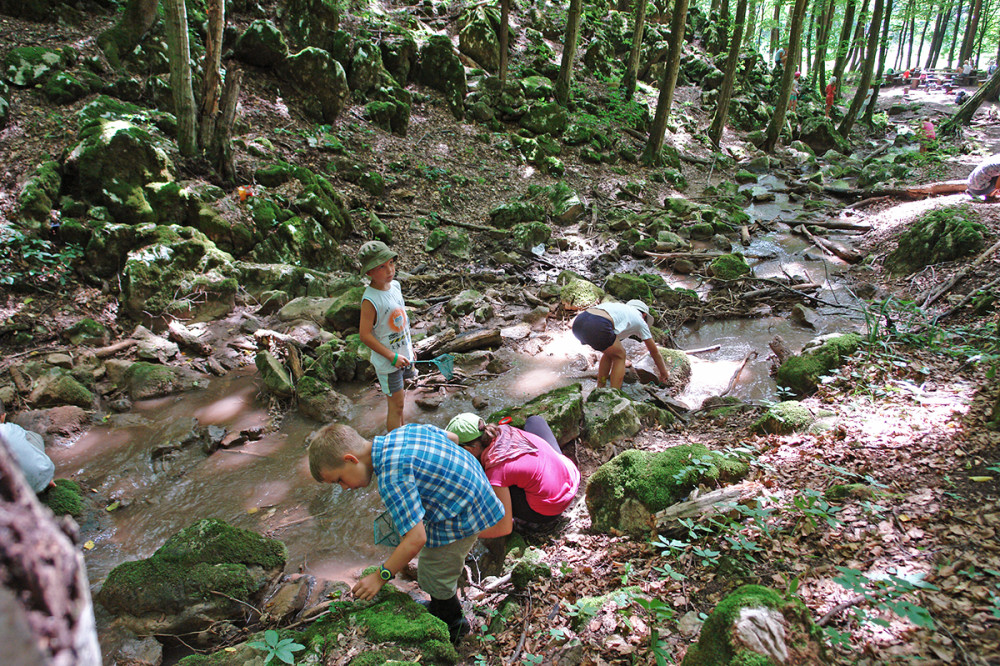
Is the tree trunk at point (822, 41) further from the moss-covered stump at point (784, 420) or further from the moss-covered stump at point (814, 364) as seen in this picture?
the moss-covered stump at point (784, 420)

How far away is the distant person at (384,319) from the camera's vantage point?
4.18 meters

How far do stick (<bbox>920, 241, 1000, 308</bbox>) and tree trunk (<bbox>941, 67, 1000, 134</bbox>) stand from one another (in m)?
10.3

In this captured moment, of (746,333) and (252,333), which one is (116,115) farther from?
(746,333)

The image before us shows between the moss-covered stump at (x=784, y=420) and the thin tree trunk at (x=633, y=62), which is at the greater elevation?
the thin tree trunk at (x=633, y=62)

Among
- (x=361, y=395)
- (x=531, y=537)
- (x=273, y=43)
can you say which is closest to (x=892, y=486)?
(x=531, y=537)

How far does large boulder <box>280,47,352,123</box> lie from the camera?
1155 centimetres

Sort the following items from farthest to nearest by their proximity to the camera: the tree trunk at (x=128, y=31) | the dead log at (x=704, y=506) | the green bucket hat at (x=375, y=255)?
the tree trunk at (x=128, y=31) → the green bucket hat at (x=375, y=255) → the dead log at (x=704, y=506)

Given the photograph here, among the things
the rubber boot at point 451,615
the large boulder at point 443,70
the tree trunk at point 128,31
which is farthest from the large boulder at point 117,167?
the large boulder at point 443,70

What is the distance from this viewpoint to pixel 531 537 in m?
3.67

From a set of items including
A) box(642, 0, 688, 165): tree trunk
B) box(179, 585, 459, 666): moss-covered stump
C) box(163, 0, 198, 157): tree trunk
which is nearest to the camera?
box(179, 585, 459, 666): moss-covered stump

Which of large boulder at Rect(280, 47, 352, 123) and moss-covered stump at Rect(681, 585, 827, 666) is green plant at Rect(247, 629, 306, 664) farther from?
large boulder at Rect(280, 47, 352, 123)

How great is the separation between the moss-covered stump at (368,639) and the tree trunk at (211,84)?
8.70 metres

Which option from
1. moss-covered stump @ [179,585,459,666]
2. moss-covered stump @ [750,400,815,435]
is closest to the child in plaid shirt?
moss-covered stump @ [179,585,459,666]

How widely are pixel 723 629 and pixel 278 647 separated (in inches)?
78.7
